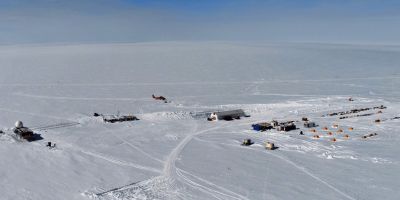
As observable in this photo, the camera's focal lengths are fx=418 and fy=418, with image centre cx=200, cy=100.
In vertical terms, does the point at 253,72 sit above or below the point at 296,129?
above

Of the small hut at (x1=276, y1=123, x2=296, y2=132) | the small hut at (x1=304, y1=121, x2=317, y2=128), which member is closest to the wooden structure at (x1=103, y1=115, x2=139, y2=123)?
the small hut at (x1=276, y1=123, x2=296, y2=132)

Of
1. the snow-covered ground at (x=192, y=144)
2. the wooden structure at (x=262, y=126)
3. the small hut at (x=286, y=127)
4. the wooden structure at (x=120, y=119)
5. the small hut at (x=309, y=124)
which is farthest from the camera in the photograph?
the wooden structure at (x=120, y=119)

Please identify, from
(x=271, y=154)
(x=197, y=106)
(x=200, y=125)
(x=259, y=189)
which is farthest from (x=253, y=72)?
(x=259, y=189)

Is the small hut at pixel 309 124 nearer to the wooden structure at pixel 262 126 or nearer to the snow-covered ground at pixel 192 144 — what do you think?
the snow-covered ground at pixel 192 144

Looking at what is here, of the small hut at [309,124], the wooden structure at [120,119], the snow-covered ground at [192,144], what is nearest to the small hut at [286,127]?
the snow-covered ground at [192,144]

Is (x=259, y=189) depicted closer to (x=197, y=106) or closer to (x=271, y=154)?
(x=271, y=154)

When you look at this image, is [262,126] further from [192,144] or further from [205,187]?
[205,187]

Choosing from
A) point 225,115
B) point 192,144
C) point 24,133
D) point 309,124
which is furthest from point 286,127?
point 24,133

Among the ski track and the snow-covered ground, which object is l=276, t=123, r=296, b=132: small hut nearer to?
the snow-covered ground

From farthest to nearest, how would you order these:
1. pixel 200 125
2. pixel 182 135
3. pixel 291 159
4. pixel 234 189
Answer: pixel 200 125 < pixel 182 135 < pixel 291 159 < pixel 234 189
